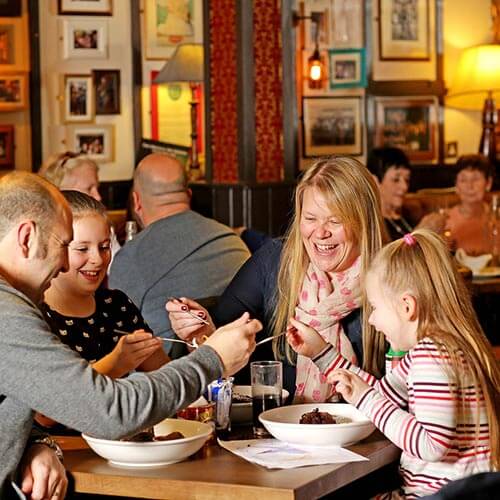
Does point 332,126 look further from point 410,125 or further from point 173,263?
point 173,263

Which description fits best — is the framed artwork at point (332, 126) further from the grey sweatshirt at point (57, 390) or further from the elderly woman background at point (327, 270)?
the grey sweatshirt at point (57, 390)

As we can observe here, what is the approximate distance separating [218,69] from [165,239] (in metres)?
3.15

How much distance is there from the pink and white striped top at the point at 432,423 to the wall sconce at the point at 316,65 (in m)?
5.62

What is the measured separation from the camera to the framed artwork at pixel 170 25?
8594 mm

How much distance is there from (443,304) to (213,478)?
72cm

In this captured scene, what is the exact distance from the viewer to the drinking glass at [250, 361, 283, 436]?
10.3 feet

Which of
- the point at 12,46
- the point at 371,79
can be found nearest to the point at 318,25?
the point at 371,79

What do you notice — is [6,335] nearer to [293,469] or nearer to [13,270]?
[13,270]

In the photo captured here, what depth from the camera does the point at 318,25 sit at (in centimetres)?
852

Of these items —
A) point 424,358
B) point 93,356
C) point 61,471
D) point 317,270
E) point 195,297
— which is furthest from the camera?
point 195,297

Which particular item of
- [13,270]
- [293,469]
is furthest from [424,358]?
[13,270]

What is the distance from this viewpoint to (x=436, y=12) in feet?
30.2

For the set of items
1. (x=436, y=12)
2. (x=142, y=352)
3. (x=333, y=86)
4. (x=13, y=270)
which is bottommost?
(x=142, y=352)

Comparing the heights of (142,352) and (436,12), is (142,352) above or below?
below
